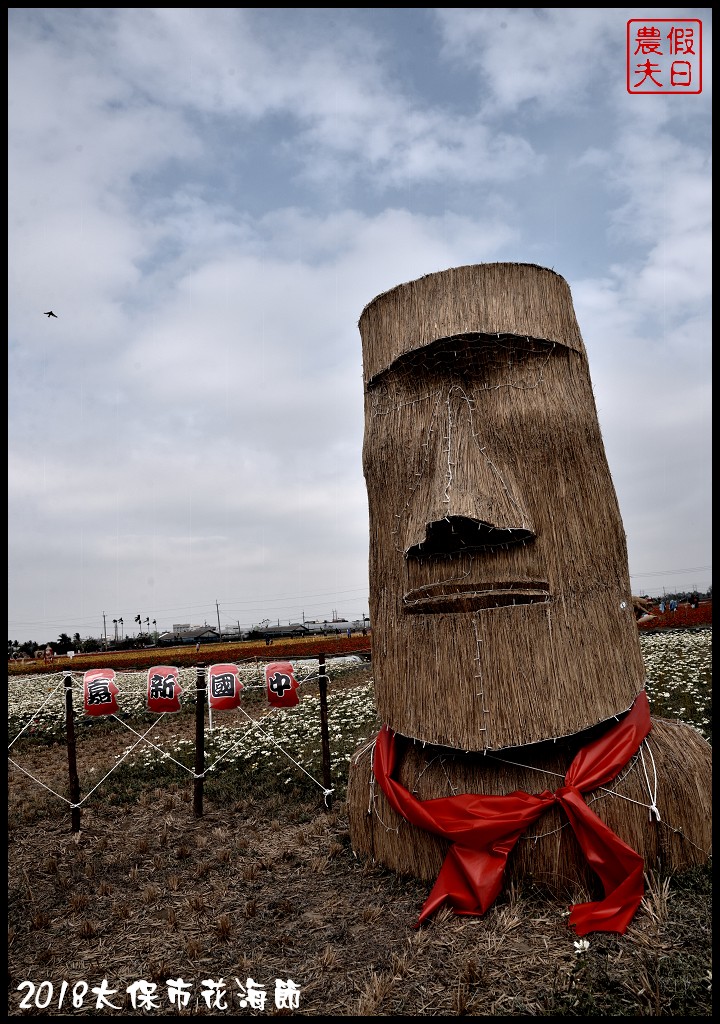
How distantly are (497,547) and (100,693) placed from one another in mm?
4951

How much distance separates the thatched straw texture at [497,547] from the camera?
4.14 meters

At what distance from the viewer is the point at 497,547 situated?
14.1ft

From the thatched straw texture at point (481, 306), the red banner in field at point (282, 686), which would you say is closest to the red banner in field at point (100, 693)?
the red banner in field at point (282, 686)

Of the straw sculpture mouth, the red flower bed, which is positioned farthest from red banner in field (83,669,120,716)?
the red flower bed

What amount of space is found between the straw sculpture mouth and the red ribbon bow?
106 cm

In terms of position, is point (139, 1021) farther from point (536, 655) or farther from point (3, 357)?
point (3, 357)

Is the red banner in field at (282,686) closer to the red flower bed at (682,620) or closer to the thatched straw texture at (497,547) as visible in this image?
the thatched straw texture at (497,547)

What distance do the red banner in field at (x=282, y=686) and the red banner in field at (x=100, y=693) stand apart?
1709 millimetres

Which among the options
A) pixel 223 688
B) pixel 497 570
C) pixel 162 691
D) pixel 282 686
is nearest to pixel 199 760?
pixel 223 688

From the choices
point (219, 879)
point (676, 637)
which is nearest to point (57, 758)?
point (219, 879)

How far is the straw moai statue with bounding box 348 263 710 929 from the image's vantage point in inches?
162

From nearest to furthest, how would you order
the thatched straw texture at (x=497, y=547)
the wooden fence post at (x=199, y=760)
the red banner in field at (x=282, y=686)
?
the thatched straw texture at (x=497, y=547) < the wooden fence post at (x=199, y=760) < the red banner in field at (x=282, y=686)

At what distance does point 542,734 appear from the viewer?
4051 millimetres

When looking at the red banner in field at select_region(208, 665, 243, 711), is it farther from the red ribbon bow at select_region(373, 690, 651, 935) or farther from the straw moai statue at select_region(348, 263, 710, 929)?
the red ribbon bow at select_region(373, 690, 651, 935)
